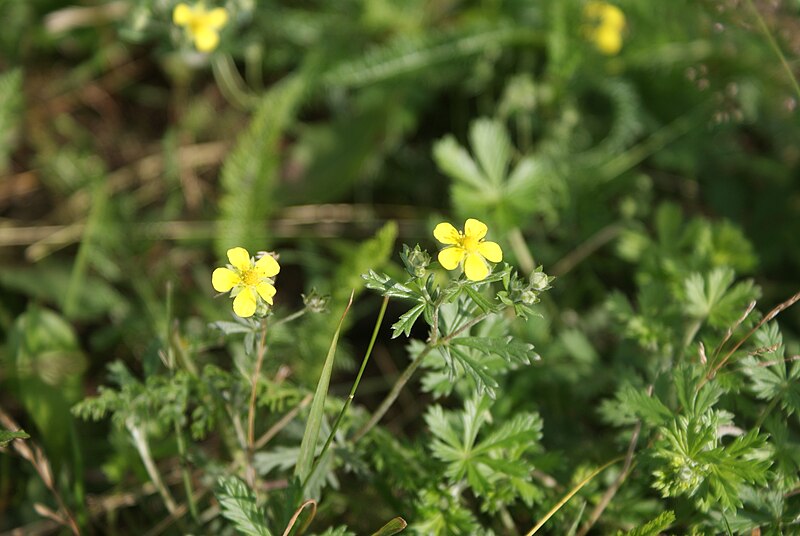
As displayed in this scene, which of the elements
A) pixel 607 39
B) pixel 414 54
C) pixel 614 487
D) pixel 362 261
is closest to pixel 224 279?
pixel 362 261

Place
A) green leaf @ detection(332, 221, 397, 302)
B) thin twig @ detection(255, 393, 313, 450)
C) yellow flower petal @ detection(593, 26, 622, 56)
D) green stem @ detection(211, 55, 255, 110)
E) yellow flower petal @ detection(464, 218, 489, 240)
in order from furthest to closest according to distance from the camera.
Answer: green stem @ detection(211, 55, 255, 110)
yellow flower petal @ detection(593, 26, 622, 56)
green leaf @ detection(332, 221, 397, 302)
thin twig @ detection(255, 393, 313, 450)
yellow flower petal @ detection(464, 218, 489, 240)

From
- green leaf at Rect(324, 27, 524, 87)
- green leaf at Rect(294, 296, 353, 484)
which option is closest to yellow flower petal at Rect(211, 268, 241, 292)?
green leaf at Rect(294, 296, 353, 484)

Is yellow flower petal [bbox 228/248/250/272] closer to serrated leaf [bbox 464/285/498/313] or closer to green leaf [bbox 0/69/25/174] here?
serrated leaf [bbox 464/285/498/313]

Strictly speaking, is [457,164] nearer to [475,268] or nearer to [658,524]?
[475,268]

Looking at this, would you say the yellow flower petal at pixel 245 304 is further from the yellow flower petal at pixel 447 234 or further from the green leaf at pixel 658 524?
the green leaf at pixel 658 524

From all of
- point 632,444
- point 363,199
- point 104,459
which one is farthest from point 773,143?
point 104,459

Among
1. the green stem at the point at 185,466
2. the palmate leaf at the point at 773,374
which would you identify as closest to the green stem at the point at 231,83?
the green stem at the point at 185,466

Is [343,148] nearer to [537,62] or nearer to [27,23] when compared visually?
[537,62]
